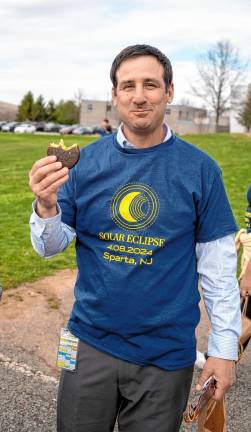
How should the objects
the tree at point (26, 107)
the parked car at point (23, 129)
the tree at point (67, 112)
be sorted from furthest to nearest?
the tree at point (67, 112) → the tree at point (26, 107) → the parked car at point (23, 129)

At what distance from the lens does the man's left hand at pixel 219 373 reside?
2.10 meters

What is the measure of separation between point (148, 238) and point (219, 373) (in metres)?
0.61

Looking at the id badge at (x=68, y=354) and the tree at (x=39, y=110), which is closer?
the id badge at (x=68, y=354)

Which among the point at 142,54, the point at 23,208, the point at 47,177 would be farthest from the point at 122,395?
the point at 23,208

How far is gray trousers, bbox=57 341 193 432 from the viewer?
210 centimetres

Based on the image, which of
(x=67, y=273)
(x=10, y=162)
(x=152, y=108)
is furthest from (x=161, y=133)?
(x=10, y=162)

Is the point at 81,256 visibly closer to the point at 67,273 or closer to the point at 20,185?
the point at 67,273

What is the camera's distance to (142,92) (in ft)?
6.69

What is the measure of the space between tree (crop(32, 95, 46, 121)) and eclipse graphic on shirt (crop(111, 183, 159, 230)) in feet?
283

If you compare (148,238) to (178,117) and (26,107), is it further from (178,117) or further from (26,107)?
(178,117)

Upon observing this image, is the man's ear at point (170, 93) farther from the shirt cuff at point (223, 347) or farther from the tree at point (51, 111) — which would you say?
the tree at point (51, 111)

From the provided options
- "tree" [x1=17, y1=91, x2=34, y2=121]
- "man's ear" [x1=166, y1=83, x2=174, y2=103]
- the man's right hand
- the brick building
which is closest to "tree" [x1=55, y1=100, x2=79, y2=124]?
the brick building

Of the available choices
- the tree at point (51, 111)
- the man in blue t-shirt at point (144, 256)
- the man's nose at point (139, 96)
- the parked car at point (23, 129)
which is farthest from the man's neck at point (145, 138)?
the tree at point (51, 111)

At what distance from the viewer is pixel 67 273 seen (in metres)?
6.92
